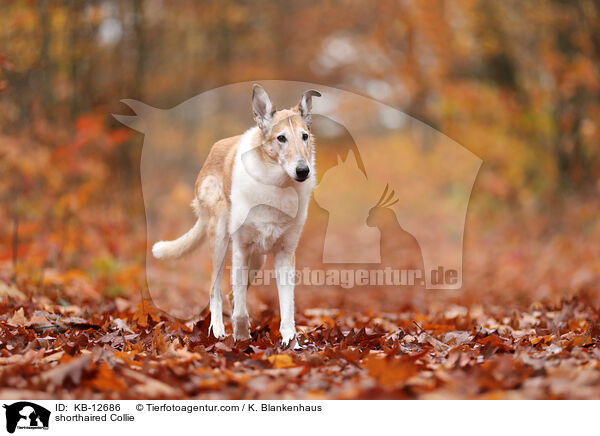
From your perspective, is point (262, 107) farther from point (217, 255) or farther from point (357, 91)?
point (357, 91)

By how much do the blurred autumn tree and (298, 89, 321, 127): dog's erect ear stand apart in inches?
141

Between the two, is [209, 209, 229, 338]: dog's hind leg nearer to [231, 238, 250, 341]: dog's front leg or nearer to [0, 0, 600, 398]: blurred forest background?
[231, 238, 250, 341]: dog's front leg

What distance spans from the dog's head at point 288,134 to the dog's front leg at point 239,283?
846mm

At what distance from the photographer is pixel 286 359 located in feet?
13.2

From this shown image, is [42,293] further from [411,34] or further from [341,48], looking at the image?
[341,48]

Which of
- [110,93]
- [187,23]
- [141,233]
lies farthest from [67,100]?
[187,23]

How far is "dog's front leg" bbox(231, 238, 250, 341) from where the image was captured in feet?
16.2

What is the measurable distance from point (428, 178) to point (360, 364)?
47.9 feet
